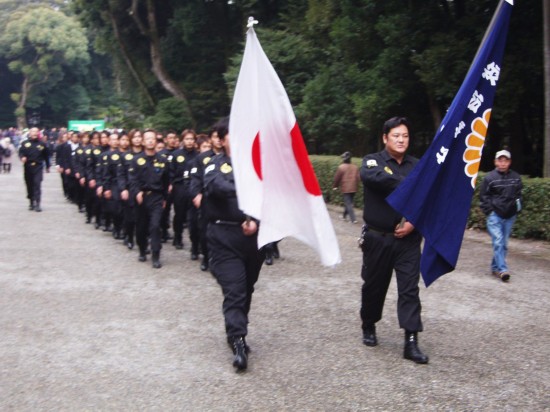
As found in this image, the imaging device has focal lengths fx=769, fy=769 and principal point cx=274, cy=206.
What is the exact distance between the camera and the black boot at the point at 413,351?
19.6ft

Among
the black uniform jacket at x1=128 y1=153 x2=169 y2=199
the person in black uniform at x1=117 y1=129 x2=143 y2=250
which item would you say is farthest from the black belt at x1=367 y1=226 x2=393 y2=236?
the person in black uniform at x1=117 y1=129 x2=143 y2=250

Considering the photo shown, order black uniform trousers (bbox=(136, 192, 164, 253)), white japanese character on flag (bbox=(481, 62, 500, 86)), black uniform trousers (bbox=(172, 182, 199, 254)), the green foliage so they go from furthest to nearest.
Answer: the green foliage < black uniform trousers (bbox=(172, 182, 199, 254)) < black uniform trousers (bbox=(136, 192, 164, 253)) < white japanese character on flag (bbox=(481, 62, 500, 86))

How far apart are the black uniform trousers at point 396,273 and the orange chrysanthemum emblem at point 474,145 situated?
66 cm

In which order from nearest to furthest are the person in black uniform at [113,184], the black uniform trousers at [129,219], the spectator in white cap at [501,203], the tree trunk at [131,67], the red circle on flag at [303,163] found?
the red circle on flag at [303,163] → the spectator in white cap at [501,203] → the black uniform trousers at [129,219] → the person in black uniform at [113,184] → the tree trunk at [131,67]

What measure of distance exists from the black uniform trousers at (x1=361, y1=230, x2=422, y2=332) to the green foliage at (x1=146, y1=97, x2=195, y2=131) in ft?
84.5

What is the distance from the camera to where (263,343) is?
259 inches

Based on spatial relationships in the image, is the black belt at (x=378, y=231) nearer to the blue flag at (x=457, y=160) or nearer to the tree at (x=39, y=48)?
the blue flag at (x=457, y=160)

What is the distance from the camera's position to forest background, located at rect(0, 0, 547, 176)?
17562mm

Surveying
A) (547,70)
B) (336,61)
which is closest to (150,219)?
(547,70)

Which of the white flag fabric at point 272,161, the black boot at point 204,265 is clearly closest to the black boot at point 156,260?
the black boot at point 204,265

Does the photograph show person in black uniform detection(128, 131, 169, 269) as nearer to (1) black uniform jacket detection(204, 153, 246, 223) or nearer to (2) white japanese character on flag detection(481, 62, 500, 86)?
(1) black uniform jacket detection(204, 153, 246, 223)

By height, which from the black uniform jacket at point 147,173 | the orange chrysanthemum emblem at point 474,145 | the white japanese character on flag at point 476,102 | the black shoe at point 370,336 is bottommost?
the black shoe at point 370,336

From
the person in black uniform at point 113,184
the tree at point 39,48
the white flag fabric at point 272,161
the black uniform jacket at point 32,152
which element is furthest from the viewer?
the tree at point 39,48

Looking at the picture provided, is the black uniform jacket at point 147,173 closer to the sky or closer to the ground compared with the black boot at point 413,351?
closer to the sky
